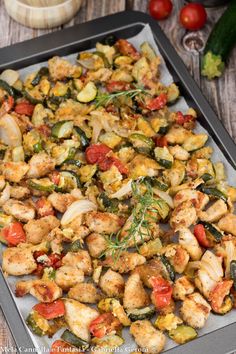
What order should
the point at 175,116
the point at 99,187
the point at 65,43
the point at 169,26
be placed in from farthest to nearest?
the point at 169,26
the point at 65,43
the point at 175,116
the point at 99,187

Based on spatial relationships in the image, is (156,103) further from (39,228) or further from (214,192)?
(39,228)

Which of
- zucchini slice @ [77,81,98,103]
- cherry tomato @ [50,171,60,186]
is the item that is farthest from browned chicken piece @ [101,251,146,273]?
zucchini slice @ [77,81,98,103]

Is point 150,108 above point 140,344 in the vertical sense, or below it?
above

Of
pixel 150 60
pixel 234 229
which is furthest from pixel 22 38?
pixel 234 229

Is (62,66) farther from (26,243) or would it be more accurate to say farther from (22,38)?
(26,243)

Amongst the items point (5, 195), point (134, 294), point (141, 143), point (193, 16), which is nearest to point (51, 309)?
point (134, 294)
